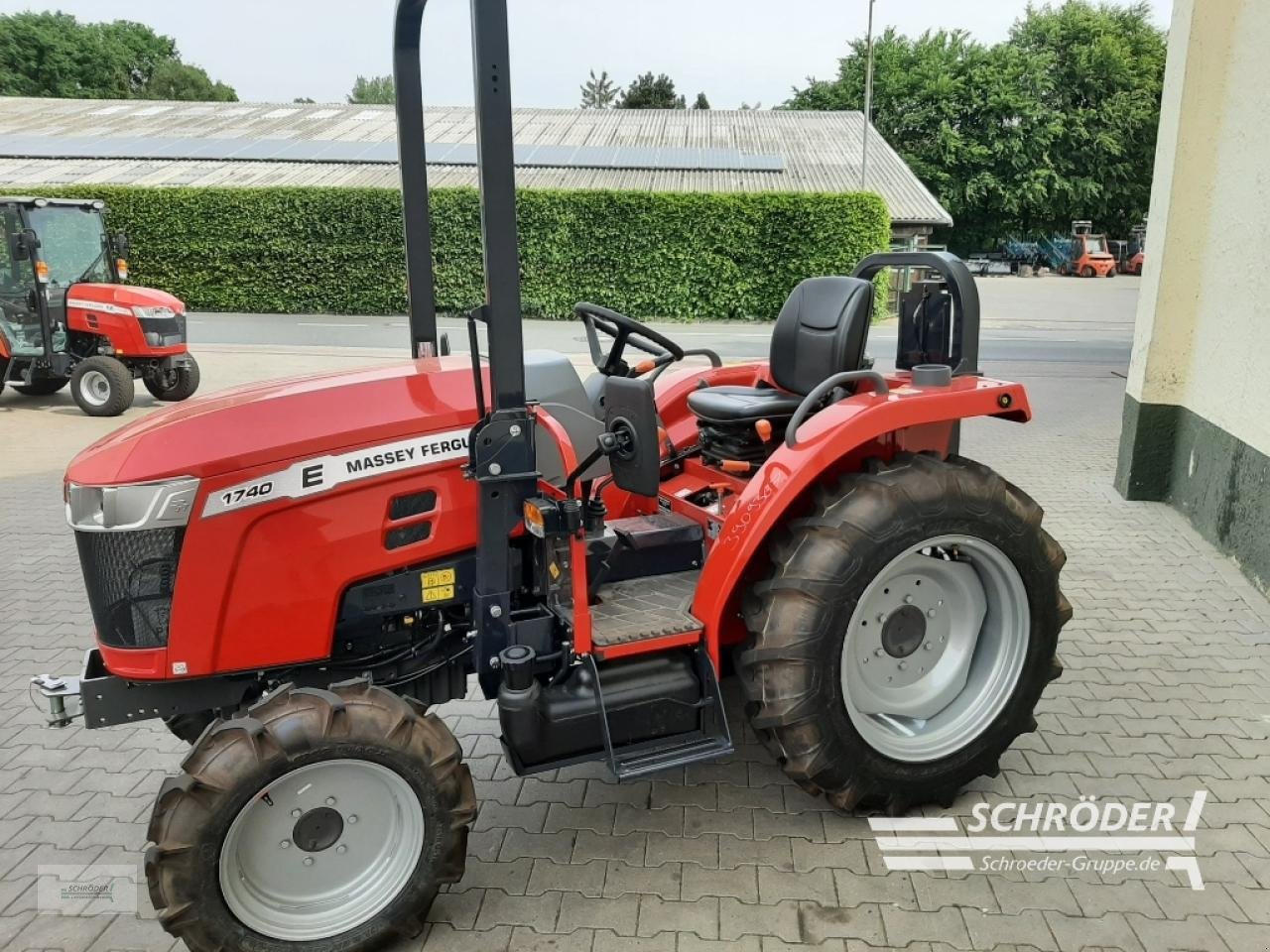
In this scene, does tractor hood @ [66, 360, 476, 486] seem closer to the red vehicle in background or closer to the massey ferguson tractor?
the massey ferguson tractor

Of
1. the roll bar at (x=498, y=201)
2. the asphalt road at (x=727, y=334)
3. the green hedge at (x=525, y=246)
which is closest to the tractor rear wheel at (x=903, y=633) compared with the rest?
the roll bar at (x=498, y=201)

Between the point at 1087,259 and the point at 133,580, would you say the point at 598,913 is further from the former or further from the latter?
the point at 1087,259

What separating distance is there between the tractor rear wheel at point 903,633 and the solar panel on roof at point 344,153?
19.7m

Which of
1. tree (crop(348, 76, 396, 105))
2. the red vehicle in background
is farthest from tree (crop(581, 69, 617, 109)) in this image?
the red vehicle in background

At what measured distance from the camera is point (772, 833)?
281 centimetres

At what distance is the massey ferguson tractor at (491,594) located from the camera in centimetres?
225

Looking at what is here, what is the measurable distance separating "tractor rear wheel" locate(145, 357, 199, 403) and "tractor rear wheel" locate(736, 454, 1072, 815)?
9195 millimetres

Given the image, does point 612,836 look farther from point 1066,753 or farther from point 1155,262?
point 1155,262

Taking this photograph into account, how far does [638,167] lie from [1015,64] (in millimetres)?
28484

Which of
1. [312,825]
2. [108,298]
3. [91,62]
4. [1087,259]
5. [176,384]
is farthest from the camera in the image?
[91,62]

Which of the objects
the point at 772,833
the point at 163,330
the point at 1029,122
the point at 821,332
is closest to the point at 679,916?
the point at 772,833

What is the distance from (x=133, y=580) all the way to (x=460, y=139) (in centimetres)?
2254

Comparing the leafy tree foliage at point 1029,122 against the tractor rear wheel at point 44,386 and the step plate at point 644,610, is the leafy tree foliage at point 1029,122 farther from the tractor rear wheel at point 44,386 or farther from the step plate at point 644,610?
the step plate at point 644,610

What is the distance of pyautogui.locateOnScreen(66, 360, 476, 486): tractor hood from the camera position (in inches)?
90.4
